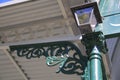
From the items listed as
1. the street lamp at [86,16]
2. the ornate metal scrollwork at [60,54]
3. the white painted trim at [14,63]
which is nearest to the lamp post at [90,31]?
the street lamp at [86,16]

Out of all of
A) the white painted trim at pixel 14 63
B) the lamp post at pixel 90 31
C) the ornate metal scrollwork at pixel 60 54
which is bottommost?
the white painted trim at pixel 14 63

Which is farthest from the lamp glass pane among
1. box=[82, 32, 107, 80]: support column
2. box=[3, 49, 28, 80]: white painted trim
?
box=[3, 49, 28, 80]: white painted trim

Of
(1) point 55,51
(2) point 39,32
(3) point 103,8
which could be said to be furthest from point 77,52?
(2) point 39,32

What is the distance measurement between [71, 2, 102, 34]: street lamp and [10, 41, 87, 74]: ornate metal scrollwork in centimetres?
27

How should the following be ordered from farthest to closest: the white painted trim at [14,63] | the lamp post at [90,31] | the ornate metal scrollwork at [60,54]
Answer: the white painted trim at [14,63]
the ornate metal scrollwork at [60,54]
the lamp post at [90,31]

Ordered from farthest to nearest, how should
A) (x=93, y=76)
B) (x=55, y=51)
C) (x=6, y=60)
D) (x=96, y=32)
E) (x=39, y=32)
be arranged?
(x=6, y=60) → (x=39, y=32) → (x=55, y=51) → (x=96, y=32) → (x=93, y=76)

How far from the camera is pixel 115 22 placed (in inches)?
112

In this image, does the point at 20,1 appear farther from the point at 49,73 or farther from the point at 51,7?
the point at 49,73

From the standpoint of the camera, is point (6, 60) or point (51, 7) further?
point (6, 60)

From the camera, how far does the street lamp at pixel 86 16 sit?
2623mm

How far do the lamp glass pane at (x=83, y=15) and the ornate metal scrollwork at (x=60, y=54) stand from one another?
292mm

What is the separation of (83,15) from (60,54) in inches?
18.3

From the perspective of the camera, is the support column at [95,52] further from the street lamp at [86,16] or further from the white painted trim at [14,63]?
the white painted trim at [14,63]

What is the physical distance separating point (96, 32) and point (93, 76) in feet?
1.44
